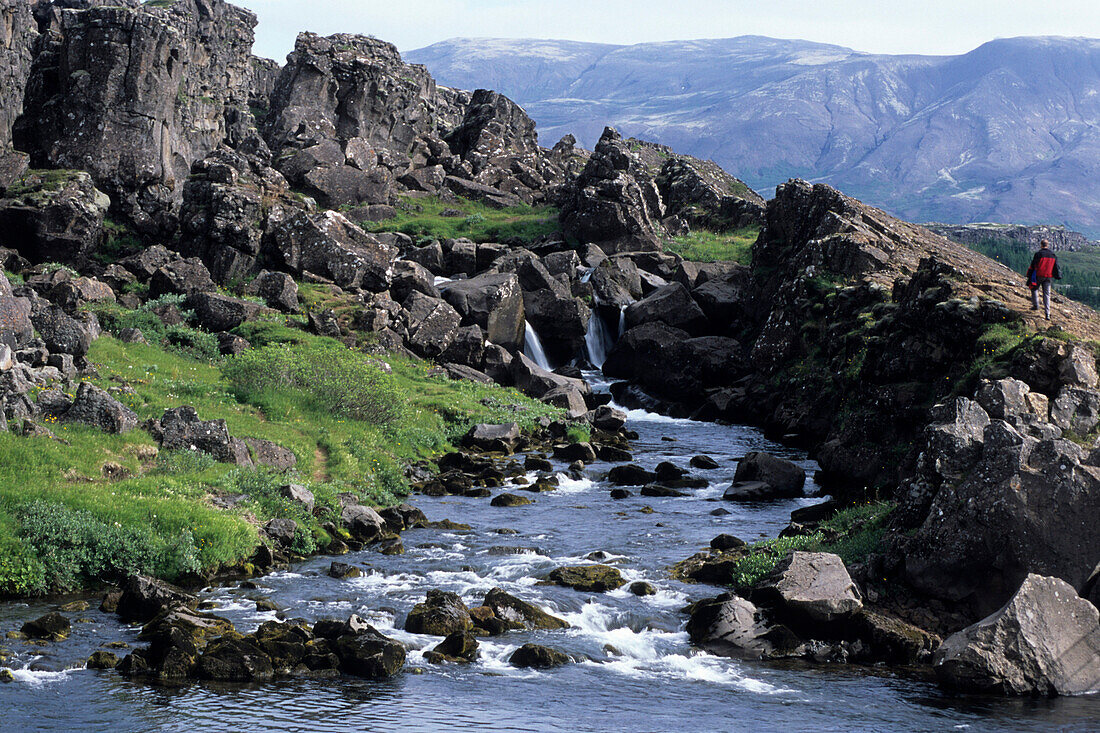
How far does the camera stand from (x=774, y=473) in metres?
36.9

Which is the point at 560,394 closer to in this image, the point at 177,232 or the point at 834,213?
the point at 834,213

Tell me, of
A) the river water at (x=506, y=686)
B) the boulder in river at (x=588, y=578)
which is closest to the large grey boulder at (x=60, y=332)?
the river water at (x=506, y=686)

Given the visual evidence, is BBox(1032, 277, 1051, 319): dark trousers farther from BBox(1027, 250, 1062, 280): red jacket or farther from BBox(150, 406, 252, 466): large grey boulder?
BBox(150, 406, 252, 466): large grey boulder

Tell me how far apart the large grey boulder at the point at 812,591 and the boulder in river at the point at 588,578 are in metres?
4.29

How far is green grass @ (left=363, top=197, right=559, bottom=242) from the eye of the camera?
266 ft

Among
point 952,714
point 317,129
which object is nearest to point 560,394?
point 952,714

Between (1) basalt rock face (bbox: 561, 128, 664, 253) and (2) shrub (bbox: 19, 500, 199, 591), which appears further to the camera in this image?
(1) basalt rock face (bbox: 561, 128, 664, 253)

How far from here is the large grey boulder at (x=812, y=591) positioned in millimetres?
21047

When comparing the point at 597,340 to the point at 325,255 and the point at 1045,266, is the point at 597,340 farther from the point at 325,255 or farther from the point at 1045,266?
the point at 1045,266

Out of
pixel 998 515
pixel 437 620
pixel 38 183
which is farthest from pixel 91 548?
pixel 38 183

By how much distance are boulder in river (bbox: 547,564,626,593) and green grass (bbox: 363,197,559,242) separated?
54788 millimetres

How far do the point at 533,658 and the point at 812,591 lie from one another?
6674 millimetres

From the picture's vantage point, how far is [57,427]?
27.1 meters

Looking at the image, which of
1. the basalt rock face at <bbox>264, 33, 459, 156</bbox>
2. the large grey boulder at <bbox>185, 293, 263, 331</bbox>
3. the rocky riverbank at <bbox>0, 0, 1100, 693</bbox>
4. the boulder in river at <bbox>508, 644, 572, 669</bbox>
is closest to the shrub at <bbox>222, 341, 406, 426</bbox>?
the rocky riverbank at <bbox>0, 0, 1100, 693</bbox>
